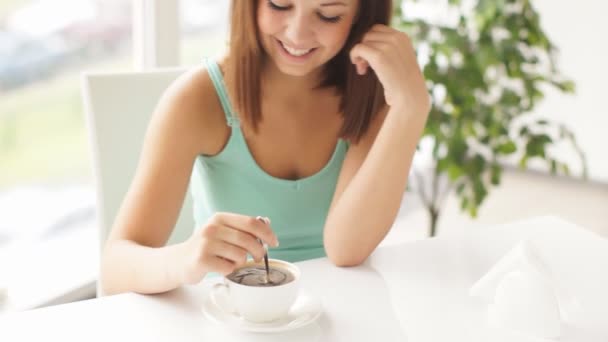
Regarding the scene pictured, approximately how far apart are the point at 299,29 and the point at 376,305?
47 cm

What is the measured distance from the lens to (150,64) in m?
2.29

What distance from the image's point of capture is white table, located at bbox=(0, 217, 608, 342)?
93 cm

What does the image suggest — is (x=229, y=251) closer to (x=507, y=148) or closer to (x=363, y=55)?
(x=363, y=55)

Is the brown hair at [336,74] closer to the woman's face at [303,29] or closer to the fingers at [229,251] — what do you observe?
the woman's face at [303,29]

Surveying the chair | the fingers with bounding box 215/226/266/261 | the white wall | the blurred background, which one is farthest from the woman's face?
the white wall

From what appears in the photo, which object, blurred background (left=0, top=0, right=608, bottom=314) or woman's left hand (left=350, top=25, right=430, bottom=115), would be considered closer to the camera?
woman's left hand (left=350, top=25, right=430, bottom=115)

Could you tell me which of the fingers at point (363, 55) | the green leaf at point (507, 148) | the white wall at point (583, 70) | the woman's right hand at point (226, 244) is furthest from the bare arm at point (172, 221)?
the white wall at point (583, 70)

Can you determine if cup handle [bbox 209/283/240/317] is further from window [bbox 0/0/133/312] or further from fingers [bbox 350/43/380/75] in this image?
window [bbox 0/0/133/312]

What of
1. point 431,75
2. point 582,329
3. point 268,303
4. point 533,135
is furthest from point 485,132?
point 268,303

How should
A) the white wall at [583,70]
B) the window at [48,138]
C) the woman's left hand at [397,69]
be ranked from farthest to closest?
the white wall at [583,70]
the window at [48,138]
the woman's left hand at [397,69]

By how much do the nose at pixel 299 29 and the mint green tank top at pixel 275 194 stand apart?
222mm

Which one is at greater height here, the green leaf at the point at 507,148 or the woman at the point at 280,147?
the woman at the point at 280,147

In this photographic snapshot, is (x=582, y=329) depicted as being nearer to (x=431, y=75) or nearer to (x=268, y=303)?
(x=268, y=303)

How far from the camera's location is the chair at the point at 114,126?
1376 millimetres
